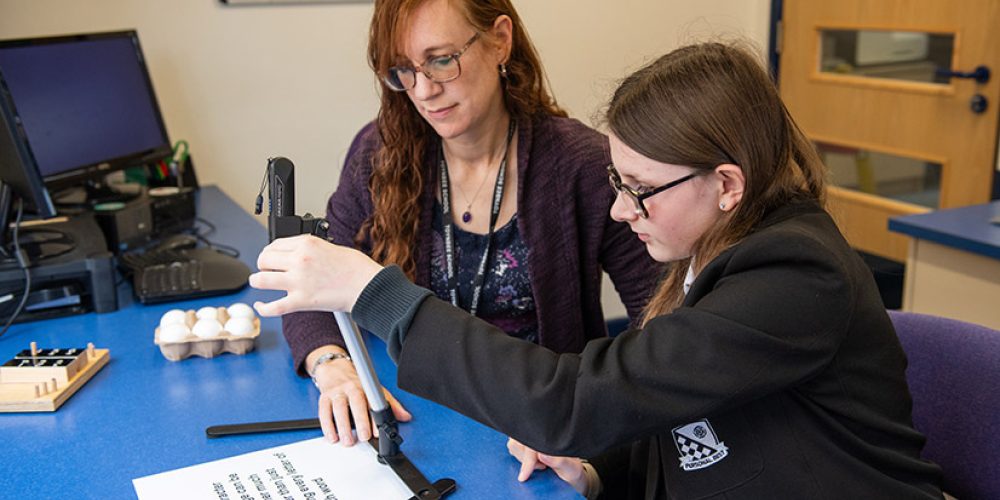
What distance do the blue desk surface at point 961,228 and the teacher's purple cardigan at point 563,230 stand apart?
0.79m

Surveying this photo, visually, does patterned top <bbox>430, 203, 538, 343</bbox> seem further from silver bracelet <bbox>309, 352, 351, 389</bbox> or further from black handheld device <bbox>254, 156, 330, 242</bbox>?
black handheld device <bbox>254, 156, 330, 242</bbox>

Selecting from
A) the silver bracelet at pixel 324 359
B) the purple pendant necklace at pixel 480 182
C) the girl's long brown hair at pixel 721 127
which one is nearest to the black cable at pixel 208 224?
the purple pendant necklace at pixel 480 182

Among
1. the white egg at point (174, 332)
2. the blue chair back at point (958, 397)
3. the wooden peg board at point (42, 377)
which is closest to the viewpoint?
the blue chair back at point (958, 397)

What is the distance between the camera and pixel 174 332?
57.4 inches

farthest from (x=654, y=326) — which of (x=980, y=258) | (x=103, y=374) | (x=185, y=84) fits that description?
(x=185, y=84)

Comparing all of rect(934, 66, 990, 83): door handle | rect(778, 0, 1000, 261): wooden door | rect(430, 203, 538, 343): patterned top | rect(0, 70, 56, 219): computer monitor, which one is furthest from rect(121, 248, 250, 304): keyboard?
rect(934, 66, 990, 83): door handle

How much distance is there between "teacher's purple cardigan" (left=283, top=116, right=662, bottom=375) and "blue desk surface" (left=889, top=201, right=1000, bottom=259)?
79cm

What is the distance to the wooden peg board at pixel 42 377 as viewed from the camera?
1305 millimetres

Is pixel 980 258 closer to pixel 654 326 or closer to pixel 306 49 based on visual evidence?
pixel 654 326

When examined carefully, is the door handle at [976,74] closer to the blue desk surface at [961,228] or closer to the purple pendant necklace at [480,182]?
the blue desk surface at [961,228]

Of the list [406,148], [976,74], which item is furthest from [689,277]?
[976,74]

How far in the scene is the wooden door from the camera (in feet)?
9.82

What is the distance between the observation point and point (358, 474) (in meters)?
1.09

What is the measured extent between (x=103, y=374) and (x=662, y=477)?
889 millimetres
